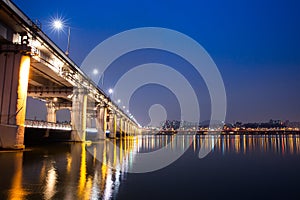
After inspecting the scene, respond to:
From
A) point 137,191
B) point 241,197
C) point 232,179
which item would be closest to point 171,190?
point 137,191

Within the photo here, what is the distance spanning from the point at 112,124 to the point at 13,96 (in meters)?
67.6

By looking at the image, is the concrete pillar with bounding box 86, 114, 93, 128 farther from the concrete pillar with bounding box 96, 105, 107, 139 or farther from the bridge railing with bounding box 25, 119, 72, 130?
the bridge railing with bounding box 25, 119, 72, 130

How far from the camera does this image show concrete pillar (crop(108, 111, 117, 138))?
85.4 meters

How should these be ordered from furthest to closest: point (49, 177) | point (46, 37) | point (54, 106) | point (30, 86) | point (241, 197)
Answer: point (54, 106), point (30, 86), point (46, 37), point (49, 177), point (241, 197)

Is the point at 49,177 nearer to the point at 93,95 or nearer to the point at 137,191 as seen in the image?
the point at 137,191

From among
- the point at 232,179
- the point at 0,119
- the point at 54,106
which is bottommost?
the point at 232,179

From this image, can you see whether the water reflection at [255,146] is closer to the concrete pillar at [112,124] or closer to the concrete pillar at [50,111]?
the concrete pillar at [112,124]

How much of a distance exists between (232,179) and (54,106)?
68795 millimetres

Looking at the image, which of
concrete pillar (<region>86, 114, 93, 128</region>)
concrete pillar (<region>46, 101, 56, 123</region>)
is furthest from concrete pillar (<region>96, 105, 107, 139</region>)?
concrete pillar (<region>86, 114, 93, 128</region>)

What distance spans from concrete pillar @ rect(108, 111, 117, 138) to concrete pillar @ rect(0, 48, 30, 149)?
59.9 meters

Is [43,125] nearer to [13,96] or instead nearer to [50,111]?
[13,96]

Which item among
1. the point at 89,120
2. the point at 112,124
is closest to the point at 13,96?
the point at 112,124

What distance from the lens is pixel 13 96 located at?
24359 millimetres

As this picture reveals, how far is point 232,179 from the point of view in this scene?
11.5 m
